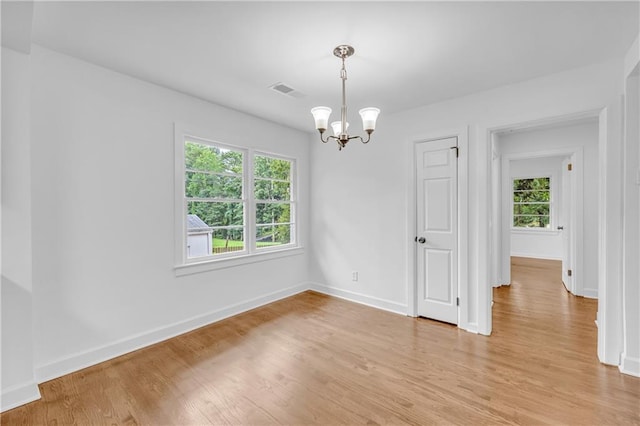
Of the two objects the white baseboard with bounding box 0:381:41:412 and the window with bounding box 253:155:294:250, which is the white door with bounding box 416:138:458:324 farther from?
the white baseboard with bounding box 0:381:41:412

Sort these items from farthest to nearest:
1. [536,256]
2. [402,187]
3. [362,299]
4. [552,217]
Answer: [536,256] < [552,217] < [362,299] < [402,187]

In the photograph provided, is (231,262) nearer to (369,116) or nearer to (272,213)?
(272,213)

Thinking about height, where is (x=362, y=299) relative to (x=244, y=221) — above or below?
below

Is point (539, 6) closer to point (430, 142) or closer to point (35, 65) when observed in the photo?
point (430, 142)

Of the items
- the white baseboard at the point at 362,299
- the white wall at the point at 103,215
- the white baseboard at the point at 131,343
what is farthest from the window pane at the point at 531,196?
the white wall at the point at 103,215

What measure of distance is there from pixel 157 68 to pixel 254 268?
259 centimetres

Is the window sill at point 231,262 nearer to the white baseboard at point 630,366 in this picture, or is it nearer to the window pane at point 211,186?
the window pane at point 211,186

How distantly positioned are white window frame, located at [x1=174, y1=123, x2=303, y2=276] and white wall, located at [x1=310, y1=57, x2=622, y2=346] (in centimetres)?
38

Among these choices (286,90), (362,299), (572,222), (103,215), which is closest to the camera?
(103,215)

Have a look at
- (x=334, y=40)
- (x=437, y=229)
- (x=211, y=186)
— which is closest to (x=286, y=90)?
(x=334, y=40)

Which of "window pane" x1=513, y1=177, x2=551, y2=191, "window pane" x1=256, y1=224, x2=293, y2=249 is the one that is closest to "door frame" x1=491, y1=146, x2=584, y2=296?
"window pane" x1=513, y1=177, x2=551, y2=191

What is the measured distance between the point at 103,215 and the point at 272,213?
2.17 metres

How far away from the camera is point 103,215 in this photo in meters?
2.60

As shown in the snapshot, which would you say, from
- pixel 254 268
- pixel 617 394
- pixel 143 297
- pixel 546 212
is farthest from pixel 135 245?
pixel 546 212
